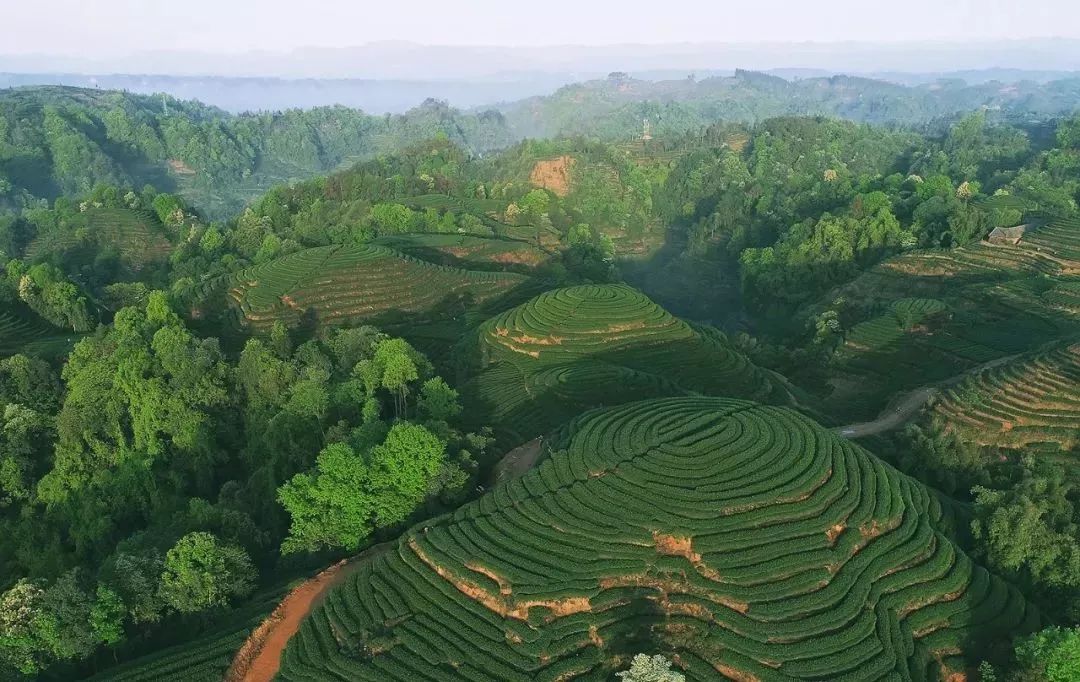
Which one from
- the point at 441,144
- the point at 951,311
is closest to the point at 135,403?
the point at 951,311

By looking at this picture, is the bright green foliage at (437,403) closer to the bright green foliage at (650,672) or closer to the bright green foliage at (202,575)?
the bright green foliage at (202,575)

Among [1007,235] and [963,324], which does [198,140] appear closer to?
[1007,235]

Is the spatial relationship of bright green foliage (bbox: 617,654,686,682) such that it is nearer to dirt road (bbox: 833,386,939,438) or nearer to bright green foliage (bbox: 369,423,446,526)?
bright green foliage (bbox: 369,423,446,526)

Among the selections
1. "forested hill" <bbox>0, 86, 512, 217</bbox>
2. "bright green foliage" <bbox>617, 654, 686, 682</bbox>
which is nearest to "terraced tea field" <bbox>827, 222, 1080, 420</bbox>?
"bright green foliage" <bbox>617, 654, 686, 682</bbox>

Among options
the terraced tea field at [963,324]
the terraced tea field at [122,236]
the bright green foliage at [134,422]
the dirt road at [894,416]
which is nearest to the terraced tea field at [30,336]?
the bright green foliage at [134,422]

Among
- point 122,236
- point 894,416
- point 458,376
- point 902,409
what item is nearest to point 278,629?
point 458,376
